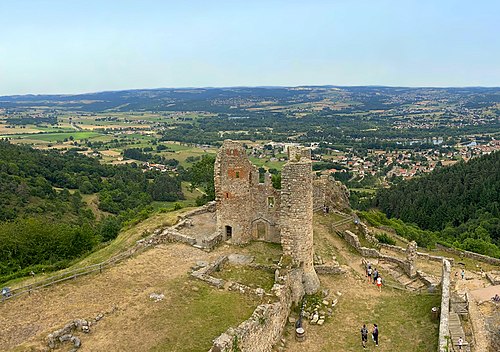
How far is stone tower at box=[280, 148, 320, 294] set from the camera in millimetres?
25109

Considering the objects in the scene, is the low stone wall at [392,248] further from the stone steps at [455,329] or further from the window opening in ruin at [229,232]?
the window opening in ruin at [229,232]

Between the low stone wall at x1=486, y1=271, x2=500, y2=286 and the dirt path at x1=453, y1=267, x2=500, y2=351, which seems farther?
the low stone wall at x1=486, y1=271, x2=500, y2=286

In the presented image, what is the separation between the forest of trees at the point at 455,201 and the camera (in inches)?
2547

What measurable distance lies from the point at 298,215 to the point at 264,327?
776 cm

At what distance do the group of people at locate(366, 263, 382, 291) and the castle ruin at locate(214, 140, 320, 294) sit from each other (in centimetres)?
412

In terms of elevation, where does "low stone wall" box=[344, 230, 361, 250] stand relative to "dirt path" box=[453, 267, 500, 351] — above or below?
above

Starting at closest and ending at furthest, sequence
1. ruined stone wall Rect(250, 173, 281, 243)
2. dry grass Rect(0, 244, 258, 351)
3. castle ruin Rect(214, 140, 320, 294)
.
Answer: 1. dry grass Rect(0, 244, 258, 351)
2. castle ruin Rect(214, 140, 320, 294)
3. ruined stone wall Rect(250, 173, 281, 243)

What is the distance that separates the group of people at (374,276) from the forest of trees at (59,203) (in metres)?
21.1

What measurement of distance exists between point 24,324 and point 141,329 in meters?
5.35

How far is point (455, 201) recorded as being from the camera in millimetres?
75625

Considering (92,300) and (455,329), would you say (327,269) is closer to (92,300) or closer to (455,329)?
(455,329)

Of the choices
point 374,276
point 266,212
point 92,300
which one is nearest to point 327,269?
point 374,276

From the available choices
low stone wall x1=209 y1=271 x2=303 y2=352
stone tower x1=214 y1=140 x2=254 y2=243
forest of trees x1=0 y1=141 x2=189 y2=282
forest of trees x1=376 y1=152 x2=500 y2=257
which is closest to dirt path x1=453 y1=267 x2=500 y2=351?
low stone wall x1=209 y1=271 x2=303 y2=352

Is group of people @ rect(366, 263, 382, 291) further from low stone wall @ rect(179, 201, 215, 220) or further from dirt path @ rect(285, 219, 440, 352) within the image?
low stone wall @ rect(179, 201, 215, 220)
